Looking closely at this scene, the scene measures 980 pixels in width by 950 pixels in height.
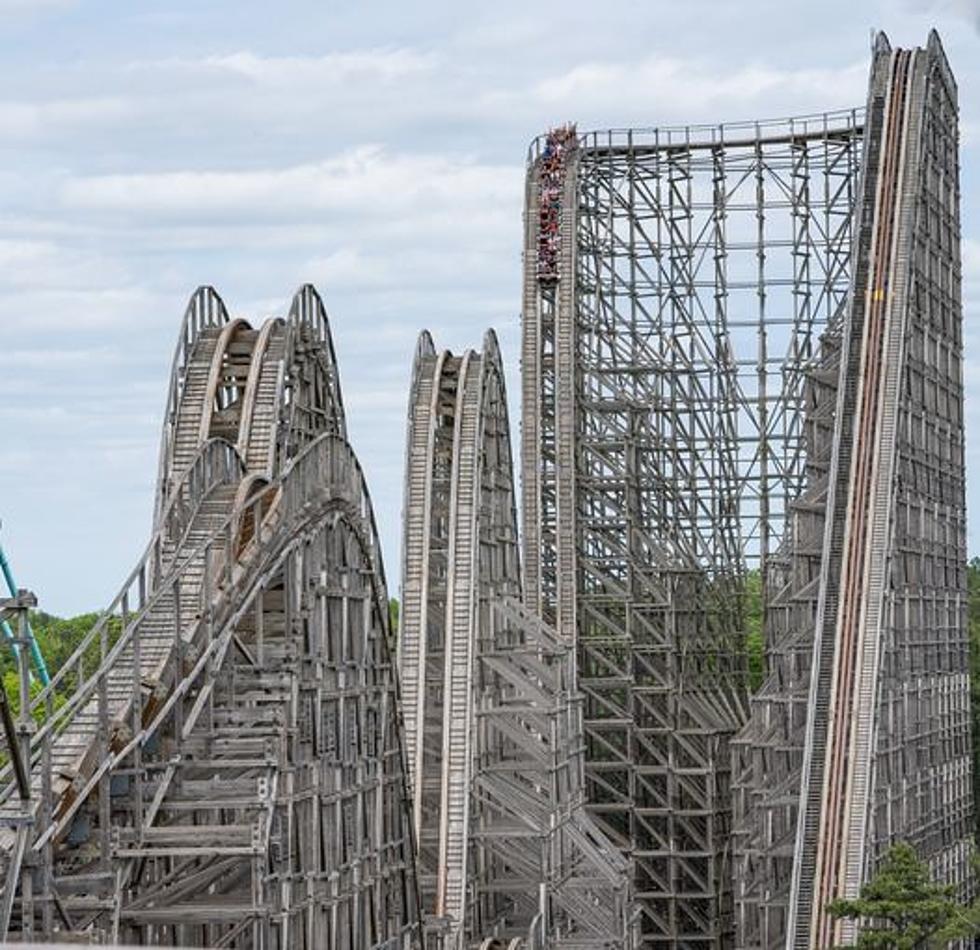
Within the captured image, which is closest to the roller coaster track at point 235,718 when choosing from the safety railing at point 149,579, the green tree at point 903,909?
the safety railing at point 149,579

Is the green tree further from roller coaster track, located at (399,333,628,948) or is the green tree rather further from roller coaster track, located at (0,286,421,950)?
roller coaster track, located at (0,286,421,950)

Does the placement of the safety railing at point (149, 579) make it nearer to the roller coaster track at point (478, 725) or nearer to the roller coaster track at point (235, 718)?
the roller coaster track at point (235, 718)

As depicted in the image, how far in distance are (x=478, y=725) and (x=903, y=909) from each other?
260 inches

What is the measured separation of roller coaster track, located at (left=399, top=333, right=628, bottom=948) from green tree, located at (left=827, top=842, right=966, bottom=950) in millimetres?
3875

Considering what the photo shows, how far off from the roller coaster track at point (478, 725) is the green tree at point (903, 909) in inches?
153

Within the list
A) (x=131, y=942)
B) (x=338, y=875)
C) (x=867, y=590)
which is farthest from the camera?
(x=867, y=590)

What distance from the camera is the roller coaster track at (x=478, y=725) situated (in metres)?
30.2

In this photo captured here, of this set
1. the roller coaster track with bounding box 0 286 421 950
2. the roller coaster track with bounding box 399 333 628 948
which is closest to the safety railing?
the roller coaster track with bounding box 0 286 421 950

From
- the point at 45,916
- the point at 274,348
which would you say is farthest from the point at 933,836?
the point at 45,916

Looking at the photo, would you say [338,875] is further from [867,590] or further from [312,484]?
[867,590]

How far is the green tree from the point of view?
91.8 feet

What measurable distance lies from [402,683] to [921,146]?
1222cm

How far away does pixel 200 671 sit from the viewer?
20.8 m

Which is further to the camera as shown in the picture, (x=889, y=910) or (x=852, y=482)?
(x=852, y=482)
